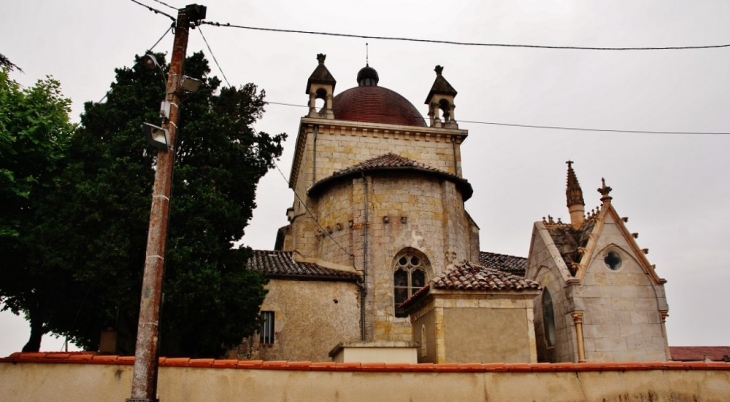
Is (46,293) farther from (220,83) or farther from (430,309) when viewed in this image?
(430,309)

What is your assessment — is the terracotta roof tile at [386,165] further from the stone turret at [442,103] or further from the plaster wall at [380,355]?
the plaster wall at [380,355]

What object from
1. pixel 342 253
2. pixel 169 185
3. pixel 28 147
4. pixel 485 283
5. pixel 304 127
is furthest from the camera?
pixel 304 127

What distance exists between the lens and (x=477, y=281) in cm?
1341

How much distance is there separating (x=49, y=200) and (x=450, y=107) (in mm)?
19004

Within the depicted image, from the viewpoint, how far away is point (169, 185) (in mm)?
8578

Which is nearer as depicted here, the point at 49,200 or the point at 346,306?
the point at 49,200

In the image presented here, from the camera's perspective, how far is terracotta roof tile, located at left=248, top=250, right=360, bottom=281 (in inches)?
806

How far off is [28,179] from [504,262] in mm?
18141

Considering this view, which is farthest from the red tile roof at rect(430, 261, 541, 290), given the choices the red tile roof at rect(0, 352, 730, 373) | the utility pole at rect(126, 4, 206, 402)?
the utility pole at rect(126, 4, 206, 402)

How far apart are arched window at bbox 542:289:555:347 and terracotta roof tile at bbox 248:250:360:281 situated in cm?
735

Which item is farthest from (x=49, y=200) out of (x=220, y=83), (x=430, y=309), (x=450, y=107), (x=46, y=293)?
(x=450, y=107)

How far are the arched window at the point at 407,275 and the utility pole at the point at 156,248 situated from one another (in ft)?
46.6

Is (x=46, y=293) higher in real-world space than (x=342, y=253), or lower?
lower

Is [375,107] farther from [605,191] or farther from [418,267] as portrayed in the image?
[605,191]
